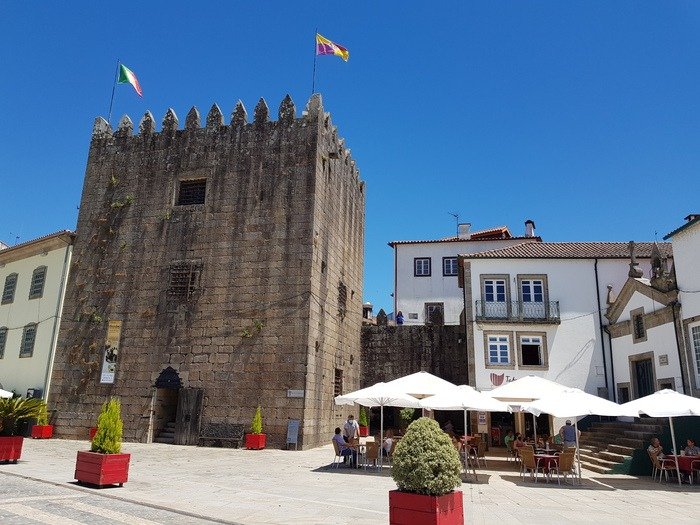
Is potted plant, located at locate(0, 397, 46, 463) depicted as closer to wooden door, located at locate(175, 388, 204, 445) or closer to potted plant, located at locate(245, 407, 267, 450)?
wooden door, located at locate(175, 388, 204, 445)

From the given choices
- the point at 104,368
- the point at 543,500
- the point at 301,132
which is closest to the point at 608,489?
the point at 543,500

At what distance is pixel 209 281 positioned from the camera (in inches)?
797

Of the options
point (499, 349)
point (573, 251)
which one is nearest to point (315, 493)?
point (499, 349)

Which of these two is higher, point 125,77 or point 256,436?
point 125,77

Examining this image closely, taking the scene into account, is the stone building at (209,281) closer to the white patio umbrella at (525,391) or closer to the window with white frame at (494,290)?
the window with white frame at (494,290)

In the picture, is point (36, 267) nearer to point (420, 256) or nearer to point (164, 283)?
point (164, 283)

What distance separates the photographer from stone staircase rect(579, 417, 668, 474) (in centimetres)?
1512

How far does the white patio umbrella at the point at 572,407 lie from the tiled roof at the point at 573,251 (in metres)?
11.1

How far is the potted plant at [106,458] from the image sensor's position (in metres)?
9.90

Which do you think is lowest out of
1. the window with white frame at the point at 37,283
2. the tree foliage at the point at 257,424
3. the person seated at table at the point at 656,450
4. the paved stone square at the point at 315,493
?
the paved stone square at the point at 315,493

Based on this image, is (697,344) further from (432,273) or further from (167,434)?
(432,273)


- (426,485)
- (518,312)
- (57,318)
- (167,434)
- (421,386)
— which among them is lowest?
(167,434)

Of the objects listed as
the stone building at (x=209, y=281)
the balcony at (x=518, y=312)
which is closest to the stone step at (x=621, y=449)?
the balcony at (x=518, y=312)

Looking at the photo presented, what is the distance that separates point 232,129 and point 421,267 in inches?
703
